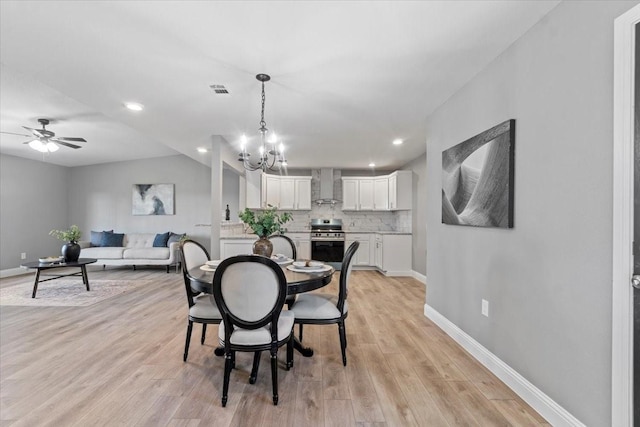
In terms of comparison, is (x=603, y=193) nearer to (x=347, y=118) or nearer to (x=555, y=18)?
(x=555, y=18)

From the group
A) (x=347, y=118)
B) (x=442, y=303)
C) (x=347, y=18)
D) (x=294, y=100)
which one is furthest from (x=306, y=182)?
(x=347, y=18)

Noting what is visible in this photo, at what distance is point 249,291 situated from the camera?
1.86 m

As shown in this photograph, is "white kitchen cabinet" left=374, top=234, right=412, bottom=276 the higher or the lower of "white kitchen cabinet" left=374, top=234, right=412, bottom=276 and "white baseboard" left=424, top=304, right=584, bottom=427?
the higher

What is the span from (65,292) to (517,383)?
572 cm

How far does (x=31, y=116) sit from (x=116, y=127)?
3.34 ft

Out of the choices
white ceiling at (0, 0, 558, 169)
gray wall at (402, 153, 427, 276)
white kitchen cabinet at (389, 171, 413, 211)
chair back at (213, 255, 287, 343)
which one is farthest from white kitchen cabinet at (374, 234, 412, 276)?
chair back at (213, 255, 287, 343)

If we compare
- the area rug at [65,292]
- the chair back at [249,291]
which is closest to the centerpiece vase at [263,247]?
the chair back at [249,291]

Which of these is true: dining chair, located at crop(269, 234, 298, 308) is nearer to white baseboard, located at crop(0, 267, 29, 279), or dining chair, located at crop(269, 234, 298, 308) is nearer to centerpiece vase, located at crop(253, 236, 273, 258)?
centerpiece vase, located at crop(253, 236, 273, 258)

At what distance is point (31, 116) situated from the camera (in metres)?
4.39

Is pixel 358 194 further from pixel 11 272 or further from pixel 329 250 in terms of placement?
pixel 11 272

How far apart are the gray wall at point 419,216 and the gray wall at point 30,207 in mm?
7794

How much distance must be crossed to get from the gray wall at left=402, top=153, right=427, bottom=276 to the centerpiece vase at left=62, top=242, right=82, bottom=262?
19.1 ft

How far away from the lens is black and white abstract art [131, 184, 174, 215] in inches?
290

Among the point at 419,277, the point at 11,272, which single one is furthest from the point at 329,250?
the point at 11,272
